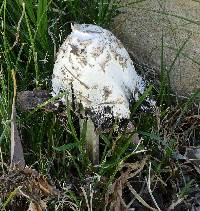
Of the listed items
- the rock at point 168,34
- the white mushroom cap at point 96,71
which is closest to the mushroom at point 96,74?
the white mushroom cap at point 96,71

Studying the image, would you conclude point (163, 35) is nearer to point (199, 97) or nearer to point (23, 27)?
point (199, 97)

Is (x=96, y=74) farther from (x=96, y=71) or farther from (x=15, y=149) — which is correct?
(x=15, y=149)

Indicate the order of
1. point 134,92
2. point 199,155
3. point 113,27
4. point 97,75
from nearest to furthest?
1. point 97,75
2. point 134,92
3. point 199,155
4. point 113,27

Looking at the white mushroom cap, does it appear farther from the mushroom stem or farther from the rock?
the rock

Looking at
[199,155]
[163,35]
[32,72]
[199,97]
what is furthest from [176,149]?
[32,72]

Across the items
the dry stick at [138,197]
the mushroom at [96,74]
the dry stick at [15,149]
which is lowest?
the dry stick at [138,197]

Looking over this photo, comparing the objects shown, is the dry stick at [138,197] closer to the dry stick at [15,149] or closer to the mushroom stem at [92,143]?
the mushroom stem at [92,143]
